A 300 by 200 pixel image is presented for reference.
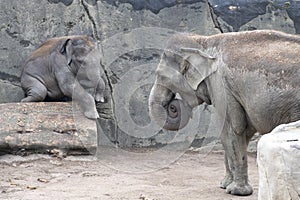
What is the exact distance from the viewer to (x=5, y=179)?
678 centimetres

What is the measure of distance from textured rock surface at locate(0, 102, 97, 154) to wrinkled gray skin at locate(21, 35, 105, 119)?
436mm

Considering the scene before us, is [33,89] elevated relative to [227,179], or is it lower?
elevated

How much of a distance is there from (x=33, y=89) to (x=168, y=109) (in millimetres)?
2501

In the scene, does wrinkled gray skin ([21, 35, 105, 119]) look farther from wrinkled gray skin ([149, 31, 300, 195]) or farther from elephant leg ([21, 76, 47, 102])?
wrinkled gray skin ([149, 31, 300, 195])

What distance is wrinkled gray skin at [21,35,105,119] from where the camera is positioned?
28.0ft

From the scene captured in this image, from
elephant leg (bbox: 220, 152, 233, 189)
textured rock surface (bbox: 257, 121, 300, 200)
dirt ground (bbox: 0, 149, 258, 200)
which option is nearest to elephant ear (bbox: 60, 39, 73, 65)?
dirt ground (bbox: 0, 149, 258, 200)

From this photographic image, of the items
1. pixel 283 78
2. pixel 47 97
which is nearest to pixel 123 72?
pixel 47 97

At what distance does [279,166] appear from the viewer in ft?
11.1

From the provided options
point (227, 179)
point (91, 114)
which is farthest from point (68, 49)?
point (227, 179)

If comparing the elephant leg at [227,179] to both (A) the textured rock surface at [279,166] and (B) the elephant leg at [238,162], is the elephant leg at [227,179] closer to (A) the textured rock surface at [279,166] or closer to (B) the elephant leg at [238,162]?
(B) the elephant leg at [238,162]

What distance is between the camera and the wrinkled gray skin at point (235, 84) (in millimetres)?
5422

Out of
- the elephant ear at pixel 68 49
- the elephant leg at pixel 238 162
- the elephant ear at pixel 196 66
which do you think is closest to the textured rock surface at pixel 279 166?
the elephant leg at pixel 238 162

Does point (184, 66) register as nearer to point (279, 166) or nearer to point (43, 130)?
point (43, 130)

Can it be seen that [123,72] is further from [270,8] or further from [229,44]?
[229,44]
